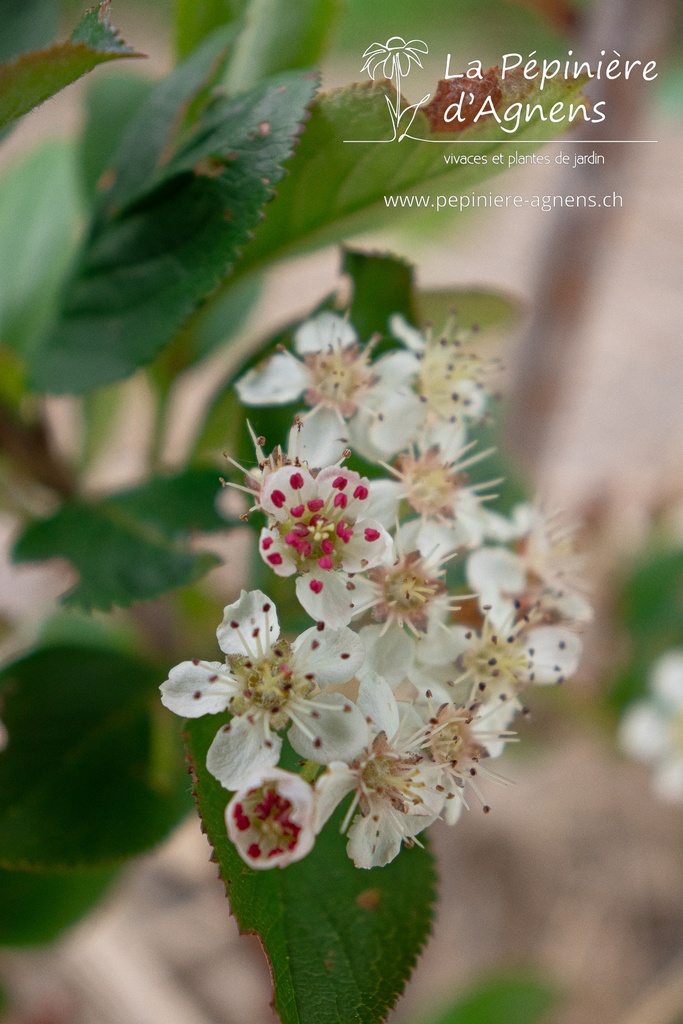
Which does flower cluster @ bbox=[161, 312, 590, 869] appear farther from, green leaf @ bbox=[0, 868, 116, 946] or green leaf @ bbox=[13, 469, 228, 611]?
green leaf @ bbox=[0, 868, 116, 946]

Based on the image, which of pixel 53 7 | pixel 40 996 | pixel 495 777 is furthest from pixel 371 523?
pixel 40 996

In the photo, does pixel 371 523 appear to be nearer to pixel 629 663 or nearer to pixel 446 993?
pixel 629 663

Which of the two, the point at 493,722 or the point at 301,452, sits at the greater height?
the point at 301,452

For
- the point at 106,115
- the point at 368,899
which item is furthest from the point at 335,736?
the point at 106,115

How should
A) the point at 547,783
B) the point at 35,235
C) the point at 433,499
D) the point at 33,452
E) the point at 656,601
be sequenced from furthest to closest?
the point at 547,783 → the point at 656,601 → the point at 35,235 → the point at 33,452 → the point at 433,499

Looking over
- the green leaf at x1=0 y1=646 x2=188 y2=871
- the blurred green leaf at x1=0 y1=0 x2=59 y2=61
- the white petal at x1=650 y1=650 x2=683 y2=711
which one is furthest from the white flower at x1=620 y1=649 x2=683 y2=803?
the blurred green leaf at x1=0 y1=0 x2=59 y2=61

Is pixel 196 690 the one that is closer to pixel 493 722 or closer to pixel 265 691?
pixel 265 691
